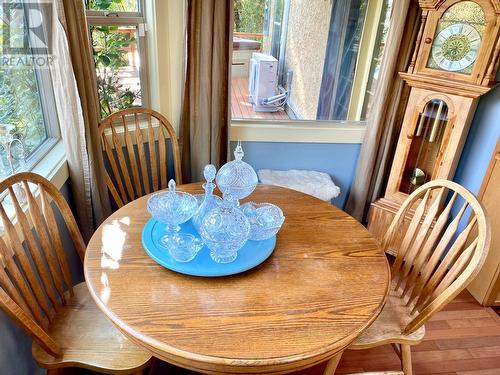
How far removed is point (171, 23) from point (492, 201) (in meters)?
1.94

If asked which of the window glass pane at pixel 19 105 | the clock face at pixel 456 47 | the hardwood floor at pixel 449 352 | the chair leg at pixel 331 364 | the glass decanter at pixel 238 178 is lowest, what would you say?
the hardwood floor at pixel 449 352

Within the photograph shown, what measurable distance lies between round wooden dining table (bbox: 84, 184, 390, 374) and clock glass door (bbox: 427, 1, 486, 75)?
3.68 feet

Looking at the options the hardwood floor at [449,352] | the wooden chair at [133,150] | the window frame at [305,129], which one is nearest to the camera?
the hardwood floor at [449,352]

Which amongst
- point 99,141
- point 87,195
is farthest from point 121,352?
point 99,141

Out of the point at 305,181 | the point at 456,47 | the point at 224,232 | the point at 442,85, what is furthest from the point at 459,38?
the point at 224,232

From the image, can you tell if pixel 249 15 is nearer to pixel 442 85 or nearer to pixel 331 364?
pixel 442 85

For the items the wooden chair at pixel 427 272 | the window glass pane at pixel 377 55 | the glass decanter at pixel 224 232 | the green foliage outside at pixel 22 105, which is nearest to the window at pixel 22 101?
the green foliage outside at pixel 22 105

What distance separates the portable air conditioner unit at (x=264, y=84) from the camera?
7.57ft

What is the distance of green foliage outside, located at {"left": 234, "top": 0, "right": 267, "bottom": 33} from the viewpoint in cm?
212

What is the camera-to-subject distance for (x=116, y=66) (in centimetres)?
206

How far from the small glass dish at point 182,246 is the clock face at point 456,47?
1578 millimetres

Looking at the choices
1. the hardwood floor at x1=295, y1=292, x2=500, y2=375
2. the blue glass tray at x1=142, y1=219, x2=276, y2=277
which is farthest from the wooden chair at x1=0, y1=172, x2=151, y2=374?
the hardwood floor at x1=295, y1=292, x2=500, y2=375

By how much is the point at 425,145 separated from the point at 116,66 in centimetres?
182

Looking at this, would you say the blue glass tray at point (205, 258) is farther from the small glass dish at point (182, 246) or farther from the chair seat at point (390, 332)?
the chair seat at point (390, 332)
